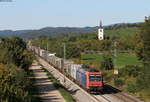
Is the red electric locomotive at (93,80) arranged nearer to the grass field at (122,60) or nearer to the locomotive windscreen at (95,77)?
the locomotive windscreen at (95,77)

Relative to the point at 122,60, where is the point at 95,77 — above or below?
above

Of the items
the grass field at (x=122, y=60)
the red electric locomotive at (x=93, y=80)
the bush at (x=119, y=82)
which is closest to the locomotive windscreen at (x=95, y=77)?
the red electric locomotive at (x=93, y=80)

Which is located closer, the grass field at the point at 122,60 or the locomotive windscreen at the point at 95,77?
the locomotive windscreen at the point at 95,77

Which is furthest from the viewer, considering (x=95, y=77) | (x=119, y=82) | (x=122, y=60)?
(x=122, y=60)

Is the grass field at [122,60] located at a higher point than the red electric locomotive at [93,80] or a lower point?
lower

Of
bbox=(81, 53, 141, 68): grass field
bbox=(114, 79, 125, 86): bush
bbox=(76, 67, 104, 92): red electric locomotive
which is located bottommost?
bbox=(81, 53, 141, 68): grass field

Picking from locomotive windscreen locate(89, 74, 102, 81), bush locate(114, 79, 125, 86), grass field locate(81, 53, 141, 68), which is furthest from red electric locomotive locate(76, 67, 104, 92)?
grass field locate(81, 53, 141, 68)

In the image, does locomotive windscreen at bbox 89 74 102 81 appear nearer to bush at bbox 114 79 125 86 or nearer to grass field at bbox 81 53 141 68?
bush at bbox 114 79 125 86

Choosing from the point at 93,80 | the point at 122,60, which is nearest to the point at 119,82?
the point at 93,80

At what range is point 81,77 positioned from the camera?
182 feet

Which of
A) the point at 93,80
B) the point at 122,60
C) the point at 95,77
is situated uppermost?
the point at 95,77

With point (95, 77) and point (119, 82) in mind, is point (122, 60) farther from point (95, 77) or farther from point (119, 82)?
point (95, 77)

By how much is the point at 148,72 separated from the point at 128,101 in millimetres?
6665

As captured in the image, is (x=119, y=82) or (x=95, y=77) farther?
(x=119, y=82)
